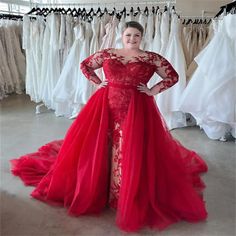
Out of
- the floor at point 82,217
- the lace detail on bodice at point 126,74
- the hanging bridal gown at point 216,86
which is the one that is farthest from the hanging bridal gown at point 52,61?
the lace detail on bodice at point 126,74

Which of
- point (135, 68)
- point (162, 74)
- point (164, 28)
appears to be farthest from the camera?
point (164, 28)

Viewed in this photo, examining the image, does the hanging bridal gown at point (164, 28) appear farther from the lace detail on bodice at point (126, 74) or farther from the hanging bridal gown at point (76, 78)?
the lace detail on bodice at point (126, 74)

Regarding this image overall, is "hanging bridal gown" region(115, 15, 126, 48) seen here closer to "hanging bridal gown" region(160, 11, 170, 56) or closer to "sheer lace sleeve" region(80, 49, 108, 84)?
"hanging bridal gown" region(160, 11, 170, 56)

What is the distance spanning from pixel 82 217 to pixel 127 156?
18.1 inches

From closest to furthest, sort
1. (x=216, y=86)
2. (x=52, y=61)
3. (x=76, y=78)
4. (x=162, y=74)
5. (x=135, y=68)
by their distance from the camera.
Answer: (x=135, y=68)
(x=162, y=74)
(x=216, y=86)
(x=76, y=78)
(x=52, y=61)

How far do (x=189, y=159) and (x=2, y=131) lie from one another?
2.00 m

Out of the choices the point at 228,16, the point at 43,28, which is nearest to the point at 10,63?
the point at 43,28

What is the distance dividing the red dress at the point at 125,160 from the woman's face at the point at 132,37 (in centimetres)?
9

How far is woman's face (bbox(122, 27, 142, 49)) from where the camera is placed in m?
1.79

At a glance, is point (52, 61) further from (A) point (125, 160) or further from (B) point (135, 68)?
(A) point (125, 160)

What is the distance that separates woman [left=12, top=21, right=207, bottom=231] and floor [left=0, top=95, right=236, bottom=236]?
0.23ft

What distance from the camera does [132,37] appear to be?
1.79m

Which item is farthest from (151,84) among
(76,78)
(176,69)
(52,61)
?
(52,61)

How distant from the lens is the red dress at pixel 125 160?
5.77 ft
